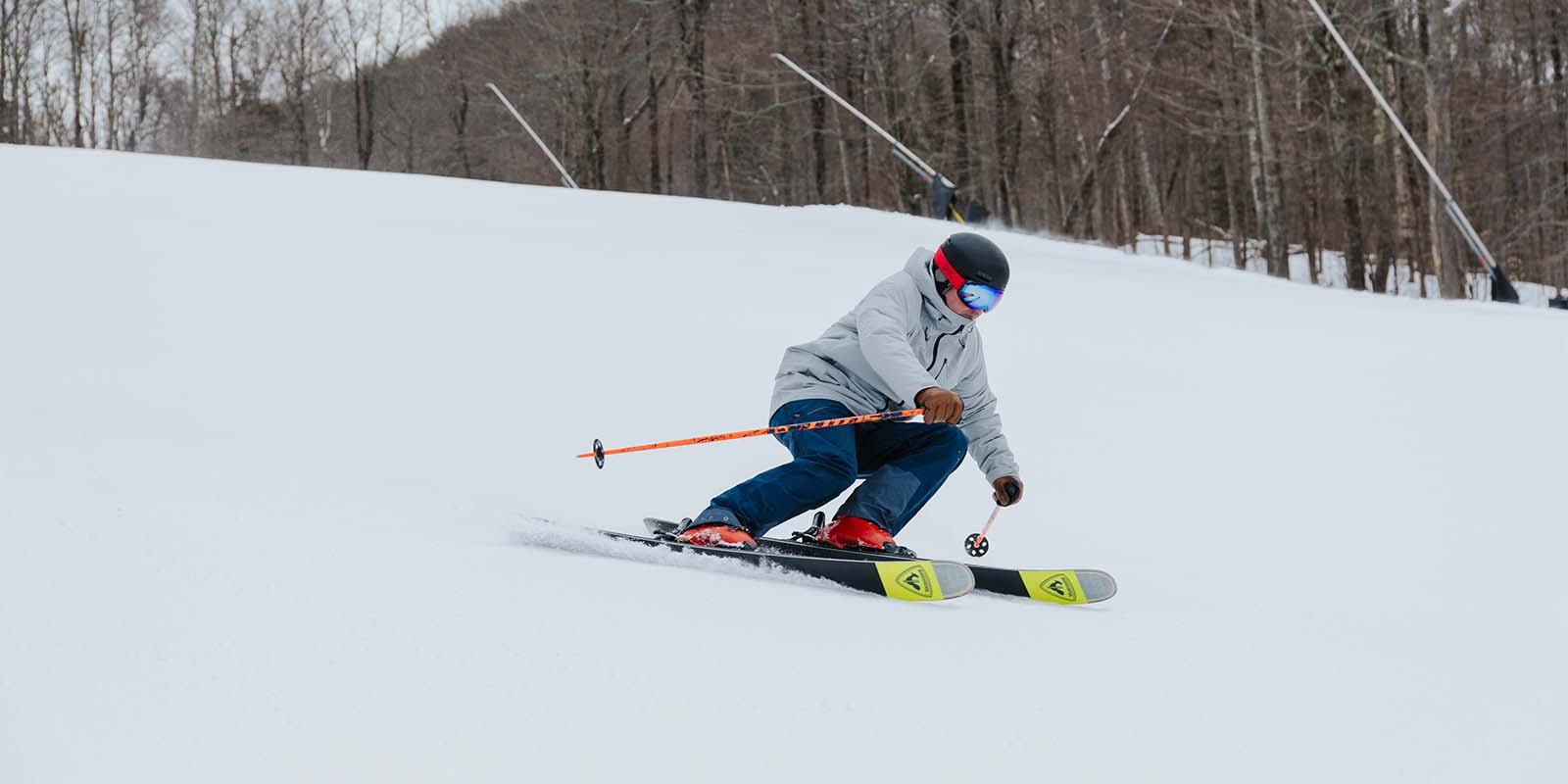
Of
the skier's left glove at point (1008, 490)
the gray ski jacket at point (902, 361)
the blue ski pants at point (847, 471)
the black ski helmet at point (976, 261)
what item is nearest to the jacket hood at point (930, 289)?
the gray ski jacket at point (902, 361)

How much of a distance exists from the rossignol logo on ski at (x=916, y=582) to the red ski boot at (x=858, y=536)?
0.37 meters

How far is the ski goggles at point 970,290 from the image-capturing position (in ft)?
12.5

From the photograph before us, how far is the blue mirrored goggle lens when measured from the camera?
3814mm

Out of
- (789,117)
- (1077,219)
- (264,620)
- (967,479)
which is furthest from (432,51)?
(264,620)

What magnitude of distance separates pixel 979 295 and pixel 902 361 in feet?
1.05

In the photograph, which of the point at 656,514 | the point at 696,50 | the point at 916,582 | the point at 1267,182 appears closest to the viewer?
the point at 916,582

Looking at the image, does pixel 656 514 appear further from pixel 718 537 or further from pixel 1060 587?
pixel 1060 587

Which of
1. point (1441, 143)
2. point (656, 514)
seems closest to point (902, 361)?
point (656, 514)

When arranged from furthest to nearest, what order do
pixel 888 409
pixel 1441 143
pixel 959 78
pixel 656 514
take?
pixel 959 78 < pixel 1441 143 < pixel 656 514 < pixel 888 409

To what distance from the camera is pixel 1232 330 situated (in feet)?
26.6

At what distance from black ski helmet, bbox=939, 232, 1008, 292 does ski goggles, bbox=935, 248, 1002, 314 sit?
1 centimetres

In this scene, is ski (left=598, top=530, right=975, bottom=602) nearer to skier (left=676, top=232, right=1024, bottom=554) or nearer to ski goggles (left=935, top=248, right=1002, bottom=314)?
skier (left=676, top=232, right=1024, bottom=554)

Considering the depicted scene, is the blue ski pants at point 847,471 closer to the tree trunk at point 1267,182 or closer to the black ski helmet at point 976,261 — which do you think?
the black ski helmet at point 976,261

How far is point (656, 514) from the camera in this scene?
507 centimetres
